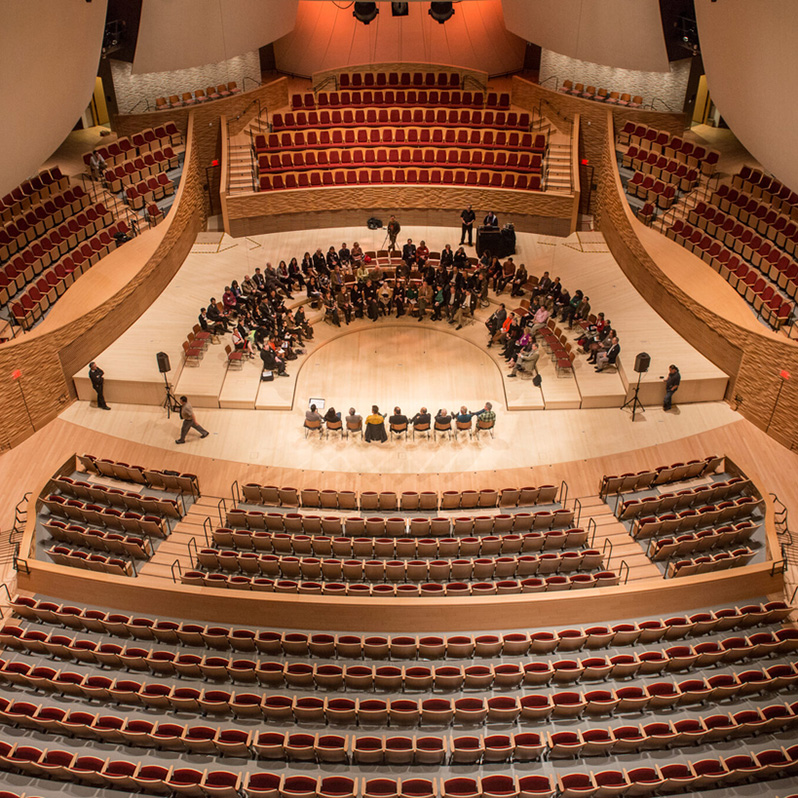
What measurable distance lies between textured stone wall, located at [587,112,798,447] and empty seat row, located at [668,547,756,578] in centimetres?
263

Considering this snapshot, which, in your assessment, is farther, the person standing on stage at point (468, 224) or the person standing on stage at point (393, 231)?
the person standing on stage at point (468, 224)

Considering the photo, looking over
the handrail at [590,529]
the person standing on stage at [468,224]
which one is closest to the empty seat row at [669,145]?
the person standing on stage at [468,224]

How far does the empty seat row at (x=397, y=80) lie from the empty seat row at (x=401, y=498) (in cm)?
1140

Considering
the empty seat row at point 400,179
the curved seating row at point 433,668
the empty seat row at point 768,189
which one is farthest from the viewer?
the empty seat row at point 400,179

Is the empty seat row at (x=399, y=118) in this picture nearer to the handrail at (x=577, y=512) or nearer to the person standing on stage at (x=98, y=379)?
the person standing on stage at (x=98, y=379)

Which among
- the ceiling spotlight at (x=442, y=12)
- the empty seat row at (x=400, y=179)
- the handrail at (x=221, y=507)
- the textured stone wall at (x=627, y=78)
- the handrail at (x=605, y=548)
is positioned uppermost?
the ceiling spotlight at (x=442, y=12)

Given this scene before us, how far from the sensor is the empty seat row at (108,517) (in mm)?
9789

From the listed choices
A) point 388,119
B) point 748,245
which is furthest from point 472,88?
point 748,245

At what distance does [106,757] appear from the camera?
7637 mm

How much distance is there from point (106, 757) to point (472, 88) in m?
15.7

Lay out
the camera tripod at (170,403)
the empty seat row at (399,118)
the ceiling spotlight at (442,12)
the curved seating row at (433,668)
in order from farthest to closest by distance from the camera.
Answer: the ceiling spotlight at (442,12) → the empty seat row at (399,118) → the camera tripod at (170,403) → the curved seating row at (433,668)

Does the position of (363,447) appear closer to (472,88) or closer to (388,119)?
(388,119)

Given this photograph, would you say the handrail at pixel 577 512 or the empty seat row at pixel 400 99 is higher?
the empty seat row at pixel 400 99

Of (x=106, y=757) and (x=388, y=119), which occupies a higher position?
(x=388, y=119)
